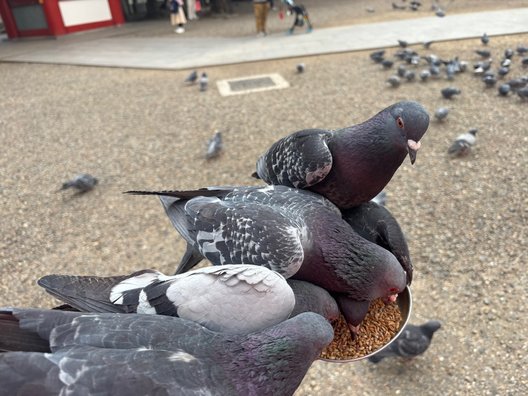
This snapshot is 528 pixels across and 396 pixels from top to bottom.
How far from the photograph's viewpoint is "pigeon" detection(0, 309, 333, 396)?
1.20m

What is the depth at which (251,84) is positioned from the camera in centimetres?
852

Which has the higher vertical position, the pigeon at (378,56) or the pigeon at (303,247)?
the pigeon at (303,247)

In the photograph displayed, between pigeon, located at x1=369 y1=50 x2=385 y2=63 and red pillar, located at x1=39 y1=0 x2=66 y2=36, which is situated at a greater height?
red pillar, located at x1=39 y1=0 x2=66 y2=36

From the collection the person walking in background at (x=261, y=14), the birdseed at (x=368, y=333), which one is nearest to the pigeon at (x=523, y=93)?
the birdseed at (x=368, y=333)

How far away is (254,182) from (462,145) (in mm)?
2559

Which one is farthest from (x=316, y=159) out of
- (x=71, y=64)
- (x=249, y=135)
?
(x=71, y=64)

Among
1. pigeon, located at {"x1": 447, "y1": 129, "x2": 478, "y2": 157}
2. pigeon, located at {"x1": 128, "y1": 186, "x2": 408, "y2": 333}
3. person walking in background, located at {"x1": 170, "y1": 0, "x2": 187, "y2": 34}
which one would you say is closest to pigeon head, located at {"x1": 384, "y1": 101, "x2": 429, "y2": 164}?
pigeon, located at {"x1": 128, "y1": 186, "x2": 408, "y2": 333}

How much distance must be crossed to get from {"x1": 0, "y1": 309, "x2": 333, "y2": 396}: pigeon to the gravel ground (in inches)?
72.3

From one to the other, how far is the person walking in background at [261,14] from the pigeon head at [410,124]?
1167cm

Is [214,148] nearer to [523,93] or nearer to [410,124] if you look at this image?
[410,124]

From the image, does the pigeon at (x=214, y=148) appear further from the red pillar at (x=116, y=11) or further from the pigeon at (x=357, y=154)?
the red pillar at (x=116, y=11)

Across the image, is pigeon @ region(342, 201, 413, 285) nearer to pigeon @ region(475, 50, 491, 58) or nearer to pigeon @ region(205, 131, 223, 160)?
pigeon @ region(205, 131, 223, 160)

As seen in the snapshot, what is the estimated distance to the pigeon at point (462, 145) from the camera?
16.8 ft

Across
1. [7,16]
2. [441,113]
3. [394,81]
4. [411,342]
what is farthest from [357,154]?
[7,16]
